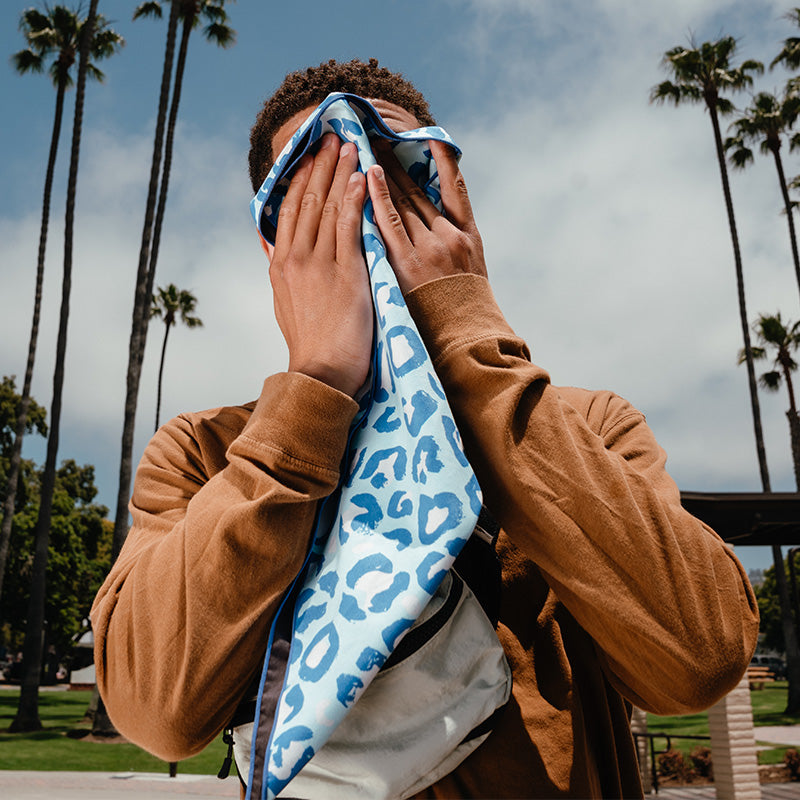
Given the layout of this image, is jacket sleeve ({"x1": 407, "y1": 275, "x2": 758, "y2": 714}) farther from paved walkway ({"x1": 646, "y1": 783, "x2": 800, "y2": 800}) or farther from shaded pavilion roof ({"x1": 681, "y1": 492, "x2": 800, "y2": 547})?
paved walkway ({"x1": 646, "y1": 783, "x2": 800, "y2": 800})

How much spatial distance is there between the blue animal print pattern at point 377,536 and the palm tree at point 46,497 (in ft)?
77.4

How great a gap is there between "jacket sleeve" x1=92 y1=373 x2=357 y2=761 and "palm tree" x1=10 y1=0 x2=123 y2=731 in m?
23.5

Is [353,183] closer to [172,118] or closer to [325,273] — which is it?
[325,273]

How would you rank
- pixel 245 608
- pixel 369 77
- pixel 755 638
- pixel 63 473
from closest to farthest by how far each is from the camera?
pixel 245 608 → pixel 755 638 → pixel 369 77 → pixel 63 473

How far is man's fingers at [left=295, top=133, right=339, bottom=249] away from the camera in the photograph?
1.29 meters

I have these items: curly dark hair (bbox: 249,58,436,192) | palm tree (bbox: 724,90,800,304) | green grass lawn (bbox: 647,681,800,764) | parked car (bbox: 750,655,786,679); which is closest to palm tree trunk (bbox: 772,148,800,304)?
palm tree (bbox: 724,90,800,304)

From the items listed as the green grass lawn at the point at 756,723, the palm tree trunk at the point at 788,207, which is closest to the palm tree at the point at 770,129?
the palm tree trunk at the point at 788,207

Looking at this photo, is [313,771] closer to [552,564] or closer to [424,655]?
[424,655]

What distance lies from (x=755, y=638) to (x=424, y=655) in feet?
1.83

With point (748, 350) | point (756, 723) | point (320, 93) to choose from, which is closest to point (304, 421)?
point (320, 93)

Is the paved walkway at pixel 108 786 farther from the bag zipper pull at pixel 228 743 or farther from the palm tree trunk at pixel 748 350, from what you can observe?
the palm tree trunk at pixel 748 350

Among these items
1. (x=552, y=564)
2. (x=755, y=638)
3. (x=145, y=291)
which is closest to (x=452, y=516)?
(x=552, y=564)

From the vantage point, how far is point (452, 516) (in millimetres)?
1073

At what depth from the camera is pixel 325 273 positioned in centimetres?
127
